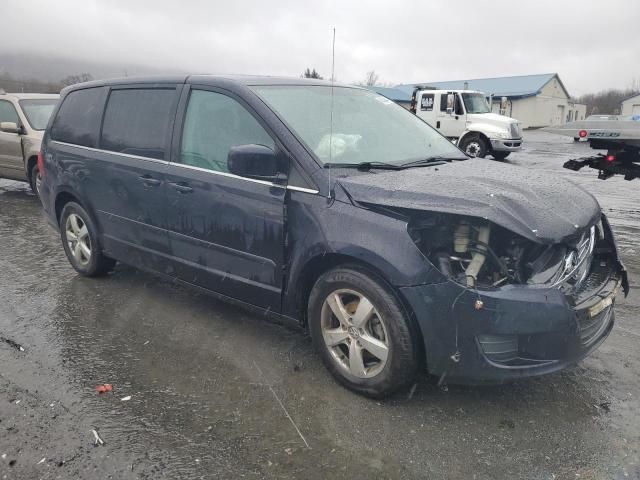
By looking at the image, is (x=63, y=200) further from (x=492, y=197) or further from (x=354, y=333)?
(x=492, y=197)

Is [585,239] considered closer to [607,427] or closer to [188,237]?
[607,427]

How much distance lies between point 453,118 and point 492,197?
51.0 feet

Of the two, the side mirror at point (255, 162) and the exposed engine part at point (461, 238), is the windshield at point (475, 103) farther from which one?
the exposed engine part at point (461, 238)

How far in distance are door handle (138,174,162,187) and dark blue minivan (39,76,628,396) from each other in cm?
1

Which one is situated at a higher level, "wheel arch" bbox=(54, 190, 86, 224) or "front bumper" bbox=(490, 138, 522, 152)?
"front bumper" bbox=(490, 138, 522, 152)

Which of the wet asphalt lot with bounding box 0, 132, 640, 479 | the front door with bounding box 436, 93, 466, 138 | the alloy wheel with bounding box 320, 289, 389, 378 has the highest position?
the front door with bounding box 436, 93, 466, 138

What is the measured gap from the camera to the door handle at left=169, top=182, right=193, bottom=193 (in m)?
3.66

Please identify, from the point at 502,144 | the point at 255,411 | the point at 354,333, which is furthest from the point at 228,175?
the point at 502,144

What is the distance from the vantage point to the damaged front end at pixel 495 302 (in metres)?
2.57

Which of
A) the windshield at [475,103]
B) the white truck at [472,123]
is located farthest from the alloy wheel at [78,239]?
the windshield at [475,103]

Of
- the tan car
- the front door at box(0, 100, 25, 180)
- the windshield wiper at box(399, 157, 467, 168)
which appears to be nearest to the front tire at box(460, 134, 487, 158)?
the tan car

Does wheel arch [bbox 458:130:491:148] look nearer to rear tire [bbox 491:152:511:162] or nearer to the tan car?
rear tire [bbox 491:152:511:162]

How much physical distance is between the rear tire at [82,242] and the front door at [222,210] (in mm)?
1248

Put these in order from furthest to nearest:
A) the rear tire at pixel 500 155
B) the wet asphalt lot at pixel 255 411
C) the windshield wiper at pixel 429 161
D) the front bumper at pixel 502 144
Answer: the rear tire at pixel 500 155 → the front bumper at pixel 502 144 → the windshield wiper at pixel 429 161 → the wet asphalt lot at pixel 255 411
